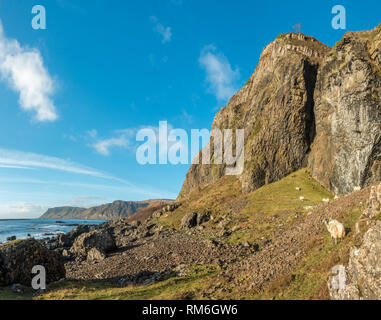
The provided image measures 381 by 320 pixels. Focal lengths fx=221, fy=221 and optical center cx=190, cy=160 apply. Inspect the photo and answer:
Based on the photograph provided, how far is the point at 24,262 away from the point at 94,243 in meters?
Result: 27.3

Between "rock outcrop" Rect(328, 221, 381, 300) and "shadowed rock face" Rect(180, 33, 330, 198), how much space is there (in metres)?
58.1

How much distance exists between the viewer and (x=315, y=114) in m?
69.4

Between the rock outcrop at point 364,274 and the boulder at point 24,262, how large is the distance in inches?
1031

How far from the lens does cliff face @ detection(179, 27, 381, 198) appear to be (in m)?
47.7

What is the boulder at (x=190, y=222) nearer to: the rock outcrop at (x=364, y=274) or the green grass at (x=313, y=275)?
the green grass at (x=313, y=275)

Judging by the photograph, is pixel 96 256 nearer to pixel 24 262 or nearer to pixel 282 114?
pixel 24 262

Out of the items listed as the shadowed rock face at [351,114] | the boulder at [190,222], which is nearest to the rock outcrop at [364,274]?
the shadowed rock face at [351,114]

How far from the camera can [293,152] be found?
70.2 metres

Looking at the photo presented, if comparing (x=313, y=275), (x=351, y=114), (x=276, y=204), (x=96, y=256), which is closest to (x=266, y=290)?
(x=313, y=275)

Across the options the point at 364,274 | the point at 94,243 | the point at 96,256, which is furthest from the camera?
the point at 94,243

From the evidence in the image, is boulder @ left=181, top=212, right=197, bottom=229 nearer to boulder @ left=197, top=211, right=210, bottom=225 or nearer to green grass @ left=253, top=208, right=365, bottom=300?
boulder @ left=197, top=211, right=210, bottom=225

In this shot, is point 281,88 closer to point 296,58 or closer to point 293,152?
point 296,58

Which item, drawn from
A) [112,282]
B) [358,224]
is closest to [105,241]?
[112,282]
